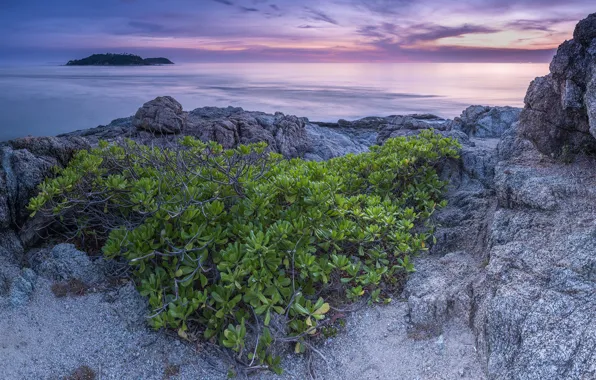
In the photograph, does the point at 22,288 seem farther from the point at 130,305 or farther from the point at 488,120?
the point at 488,120

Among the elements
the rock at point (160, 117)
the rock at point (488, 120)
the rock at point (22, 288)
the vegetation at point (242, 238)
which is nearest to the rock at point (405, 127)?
the rock at point (488, 120)

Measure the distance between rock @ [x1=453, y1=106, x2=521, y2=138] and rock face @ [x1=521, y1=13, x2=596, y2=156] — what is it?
17.6 ft

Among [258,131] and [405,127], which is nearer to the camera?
[258,131]

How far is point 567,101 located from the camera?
18.0ft

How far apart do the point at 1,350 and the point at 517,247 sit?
5.78 m

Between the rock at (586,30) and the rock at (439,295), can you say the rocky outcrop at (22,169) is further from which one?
the rock at (586,30)

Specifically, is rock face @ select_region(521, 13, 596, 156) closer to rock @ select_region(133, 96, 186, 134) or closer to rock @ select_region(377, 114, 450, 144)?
rock @ select_region(377, 114, 450, 144)

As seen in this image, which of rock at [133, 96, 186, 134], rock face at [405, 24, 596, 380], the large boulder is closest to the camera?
rock face at [405, 24, 596, 380]

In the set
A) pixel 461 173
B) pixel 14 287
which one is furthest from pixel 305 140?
pixel 14 287

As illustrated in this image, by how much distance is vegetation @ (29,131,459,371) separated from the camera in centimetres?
485

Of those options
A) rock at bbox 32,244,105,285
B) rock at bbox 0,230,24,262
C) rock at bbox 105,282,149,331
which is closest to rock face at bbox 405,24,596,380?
rock at bbox 105,282,149,331

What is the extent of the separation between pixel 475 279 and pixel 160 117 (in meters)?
10.4

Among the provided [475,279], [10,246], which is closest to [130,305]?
[10,246]

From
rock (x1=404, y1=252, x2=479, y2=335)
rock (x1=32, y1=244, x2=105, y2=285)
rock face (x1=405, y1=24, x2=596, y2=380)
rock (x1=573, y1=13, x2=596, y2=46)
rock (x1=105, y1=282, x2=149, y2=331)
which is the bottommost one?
rock (x1=105, y1=282, x2=149, y2=331)
